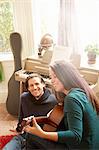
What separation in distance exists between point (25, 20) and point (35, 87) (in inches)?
59.4

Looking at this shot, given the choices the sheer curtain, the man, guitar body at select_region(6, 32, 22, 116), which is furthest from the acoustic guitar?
the sheer curtain

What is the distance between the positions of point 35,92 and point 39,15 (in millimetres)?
1707

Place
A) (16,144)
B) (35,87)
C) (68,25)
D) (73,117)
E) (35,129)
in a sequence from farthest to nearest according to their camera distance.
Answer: (68,25)
(35,87)
(16,144)
(35,129)
(73,117)

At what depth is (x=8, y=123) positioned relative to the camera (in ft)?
10.6

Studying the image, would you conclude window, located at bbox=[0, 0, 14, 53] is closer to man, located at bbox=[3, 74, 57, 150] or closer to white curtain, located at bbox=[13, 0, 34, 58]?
white curtain, located at bbox=[13, 0, 34, 58]

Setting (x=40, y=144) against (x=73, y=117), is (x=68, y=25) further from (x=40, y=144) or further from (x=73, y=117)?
(x=73, y=117)

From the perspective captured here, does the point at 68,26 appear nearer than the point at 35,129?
No

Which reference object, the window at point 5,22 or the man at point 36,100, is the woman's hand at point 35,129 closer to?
the man at point 36,100

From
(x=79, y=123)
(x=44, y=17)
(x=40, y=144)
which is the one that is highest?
(x=44, y=17)

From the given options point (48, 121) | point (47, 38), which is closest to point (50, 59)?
point (47, 38)

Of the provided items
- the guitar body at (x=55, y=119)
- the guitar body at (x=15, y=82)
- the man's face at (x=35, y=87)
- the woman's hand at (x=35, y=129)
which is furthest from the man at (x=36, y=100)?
the guitar body at (x=15, y=82)

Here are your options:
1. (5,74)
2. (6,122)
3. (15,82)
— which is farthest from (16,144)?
(5,74)

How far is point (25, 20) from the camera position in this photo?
11.8 ft

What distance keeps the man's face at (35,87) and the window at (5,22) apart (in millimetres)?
1621
